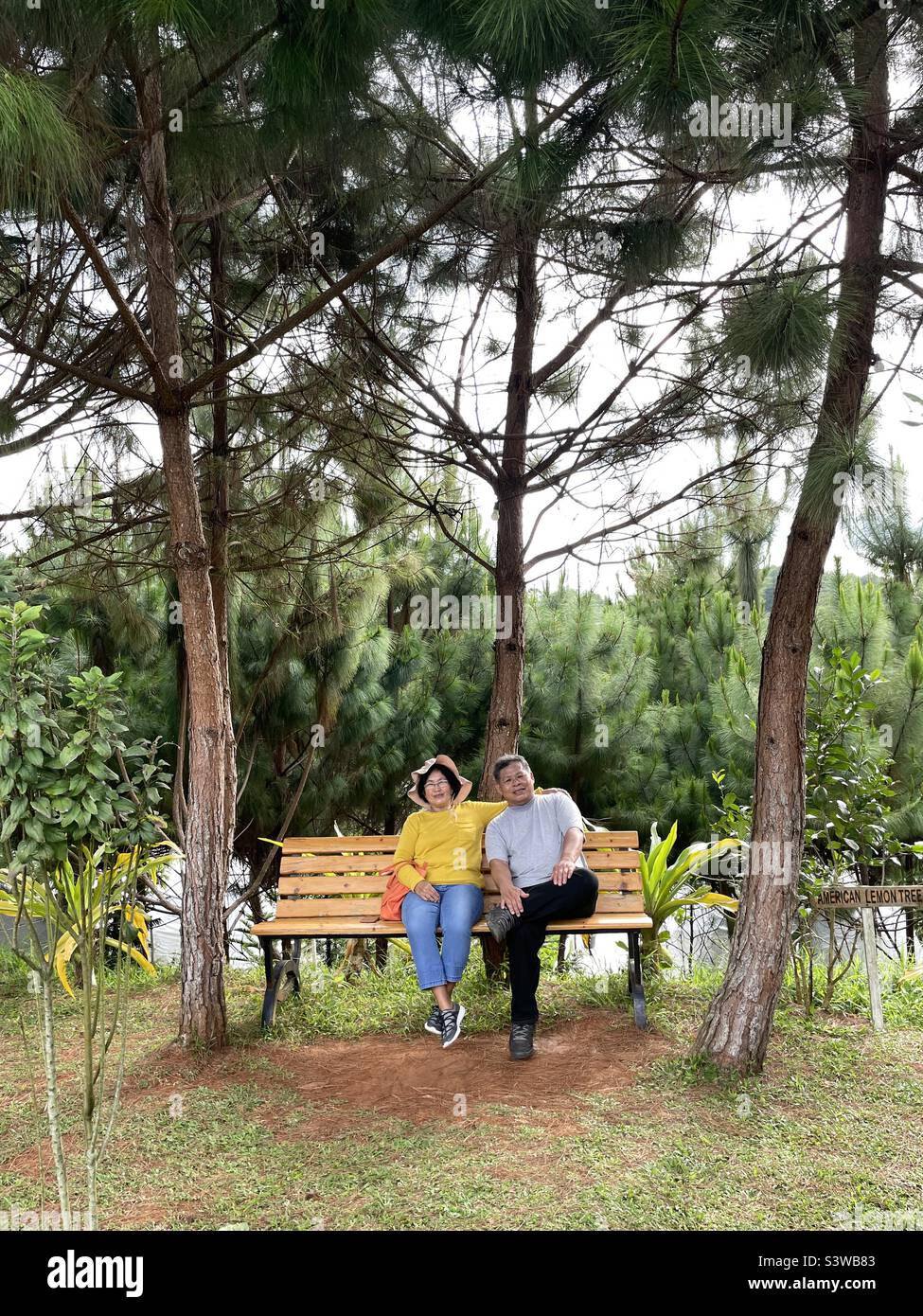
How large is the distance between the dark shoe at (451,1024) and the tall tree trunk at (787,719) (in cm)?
98

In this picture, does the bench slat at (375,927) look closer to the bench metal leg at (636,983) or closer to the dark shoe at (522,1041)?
the bench metal leg at (636,983)

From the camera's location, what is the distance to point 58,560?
6.91 m

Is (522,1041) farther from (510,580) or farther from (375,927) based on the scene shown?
(510,580)

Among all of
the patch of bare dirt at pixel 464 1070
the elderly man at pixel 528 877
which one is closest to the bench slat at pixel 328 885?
the elderly man at pixel 528 877

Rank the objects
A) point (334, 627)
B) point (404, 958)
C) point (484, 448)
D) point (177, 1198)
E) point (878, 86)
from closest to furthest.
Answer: point (177, 1198) < point (878, 86) < point (484, 448) < point (404, 958) < point (334, 627)

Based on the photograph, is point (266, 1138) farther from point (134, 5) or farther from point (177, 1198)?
point (134, 5)

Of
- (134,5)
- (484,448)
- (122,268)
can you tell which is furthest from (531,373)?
(134,5)

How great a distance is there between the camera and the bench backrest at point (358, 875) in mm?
4918

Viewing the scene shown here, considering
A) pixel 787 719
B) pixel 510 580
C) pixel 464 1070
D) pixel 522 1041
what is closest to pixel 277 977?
pixel 464 1070

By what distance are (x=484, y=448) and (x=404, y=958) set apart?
3108 millimetres

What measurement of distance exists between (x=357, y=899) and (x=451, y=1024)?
0.88 meters

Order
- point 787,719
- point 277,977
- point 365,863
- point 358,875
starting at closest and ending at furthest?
point 787,719, point 277,977, point 365,863, point 358,875

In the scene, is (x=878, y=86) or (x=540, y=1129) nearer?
(x=540, y=1129)

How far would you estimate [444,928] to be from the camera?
4.55 metres
